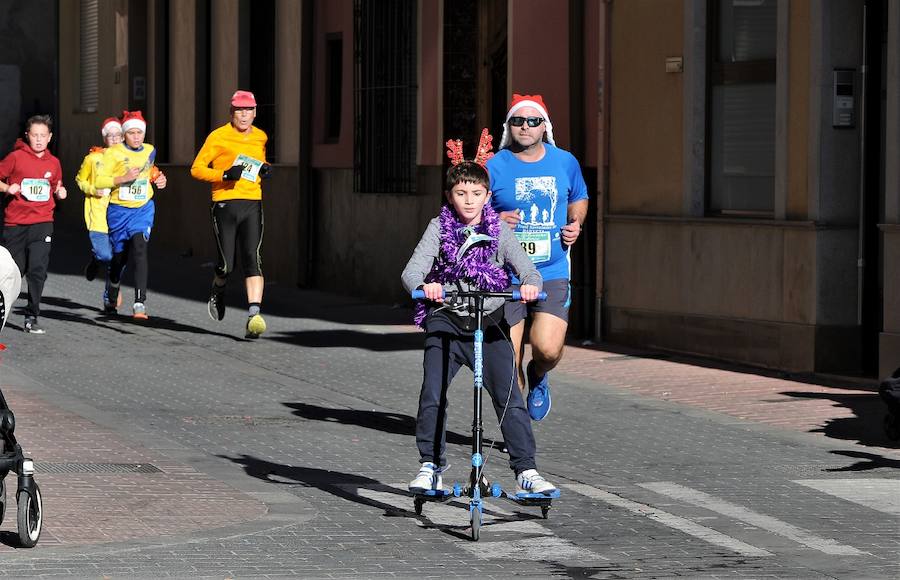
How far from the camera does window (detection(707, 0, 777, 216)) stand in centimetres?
1608

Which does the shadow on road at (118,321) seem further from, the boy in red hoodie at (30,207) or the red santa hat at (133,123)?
the red santa hat at (133,123)

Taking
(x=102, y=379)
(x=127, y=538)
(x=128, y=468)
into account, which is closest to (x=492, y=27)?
(x=102, y=379)

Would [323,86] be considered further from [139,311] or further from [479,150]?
[479,150]

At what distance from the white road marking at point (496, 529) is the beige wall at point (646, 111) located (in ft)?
25.0

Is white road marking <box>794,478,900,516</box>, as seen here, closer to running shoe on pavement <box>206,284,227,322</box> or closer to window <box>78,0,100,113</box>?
running shoe on pavement <box>206,284,227,322</box>

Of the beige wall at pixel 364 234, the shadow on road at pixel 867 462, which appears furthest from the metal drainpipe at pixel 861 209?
the beige wall at pixel 364 234

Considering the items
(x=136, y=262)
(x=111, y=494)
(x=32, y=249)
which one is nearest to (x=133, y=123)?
(x=136, y=262)

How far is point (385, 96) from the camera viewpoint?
2219cm

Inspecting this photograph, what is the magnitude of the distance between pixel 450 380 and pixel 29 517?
1.97 metres

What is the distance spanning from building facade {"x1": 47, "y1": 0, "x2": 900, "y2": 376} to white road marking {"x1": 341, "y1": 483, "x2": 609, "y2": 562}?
18.5 ft

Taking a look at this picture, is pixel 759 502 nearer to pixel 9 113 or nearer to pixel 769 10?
pixel 769 10

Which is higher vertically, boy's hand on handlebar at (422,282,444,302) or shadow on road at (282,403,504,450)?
boy's hand on handlebar at (422,282,444,302)

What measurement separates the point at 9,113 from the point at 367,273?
65.7ft

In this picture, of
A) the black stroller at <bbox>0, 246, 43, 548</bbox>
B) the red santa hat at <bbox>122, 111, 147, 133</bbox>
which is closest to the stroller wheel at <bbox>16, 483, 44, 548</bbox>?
the black stroller at <bbox>0, 246, 43, 548</bbox>
